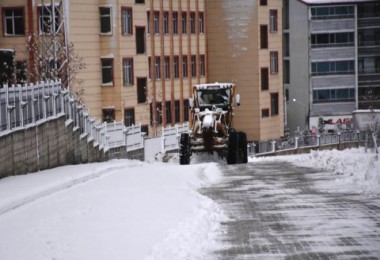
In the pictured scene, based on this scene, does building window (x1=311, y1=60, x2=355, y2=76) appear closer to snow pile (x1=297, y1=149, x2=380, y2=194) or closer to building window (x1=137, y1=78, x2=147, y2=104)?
building window (x1=137, y1=78, x2=147, y2=104)

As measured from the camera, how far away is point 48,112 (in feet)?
101

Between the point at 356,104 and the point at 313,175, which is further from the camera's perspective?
the point at 356,104

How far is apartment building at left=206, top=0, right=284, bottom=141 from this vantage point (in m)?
70.1

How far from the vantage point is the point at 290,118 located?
330 feet

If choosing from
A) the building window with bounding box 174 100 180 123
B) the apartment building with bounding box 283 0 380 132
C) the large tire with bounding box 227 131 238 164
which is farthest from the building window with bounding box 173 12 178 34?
the apartment building with bounding box 283 0 380 132

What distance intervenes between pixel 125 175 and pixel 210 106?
12641mm

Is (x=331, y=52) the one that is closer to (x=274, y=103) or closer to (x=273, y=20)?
(x=274, y=103)

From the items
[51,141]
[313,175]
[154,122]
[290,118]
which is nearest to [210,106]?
[51,141]

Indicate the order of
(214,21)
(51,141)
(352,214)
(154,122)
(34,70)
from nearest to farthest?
(352,214) → (51,141) → (34,70) → (154,122) → (214,21)

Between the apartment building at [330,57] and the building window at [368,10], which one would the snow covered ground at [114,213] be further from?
the building window at [368,10]

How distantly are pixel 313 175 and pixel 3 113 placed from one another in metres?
8.34

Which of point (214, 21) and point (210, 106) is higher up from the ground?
point (214, 21)

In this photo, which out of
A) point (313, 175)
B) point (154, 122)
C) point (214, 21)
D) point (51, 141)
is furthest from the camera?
point (214, 21)

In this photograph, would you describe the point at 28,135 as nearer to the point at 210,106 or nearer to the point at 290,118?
the point at 210,106
